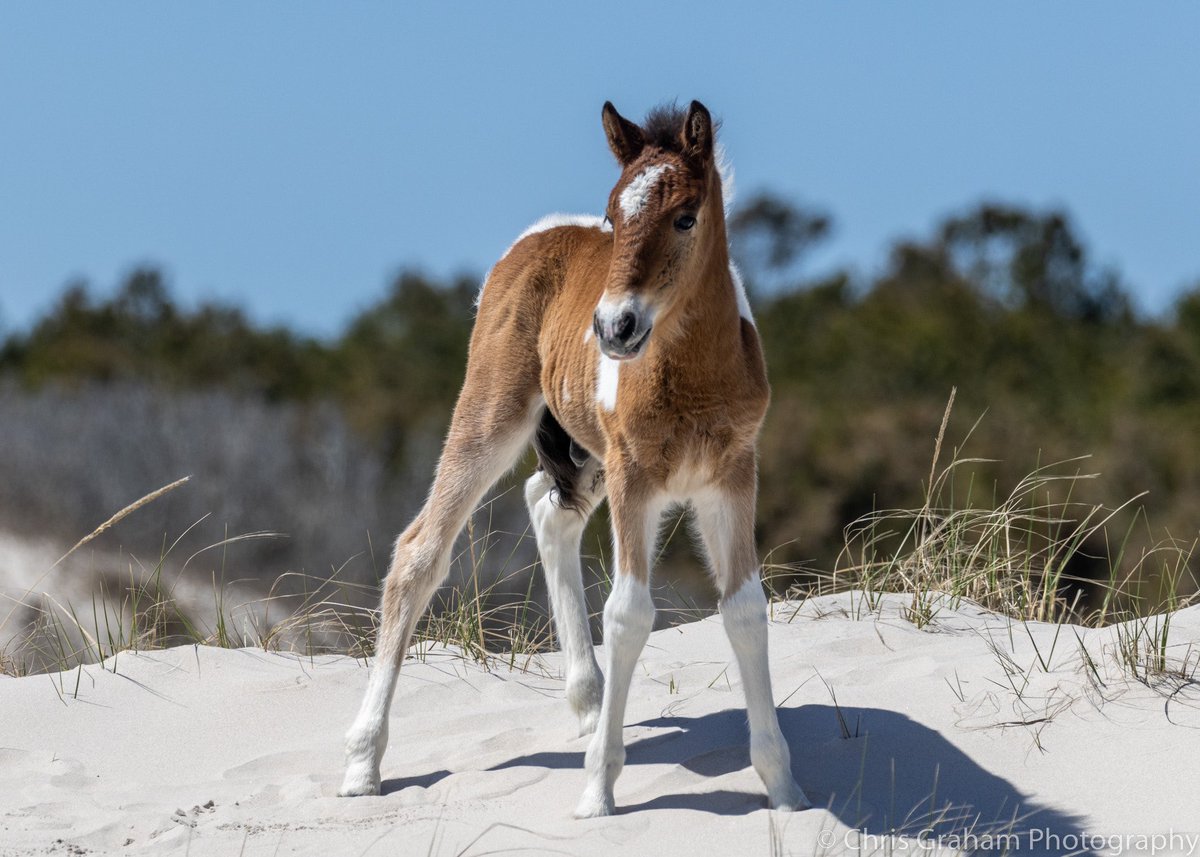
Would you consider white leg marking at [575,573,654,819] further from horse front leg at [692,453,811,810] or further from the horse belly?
the horse belly

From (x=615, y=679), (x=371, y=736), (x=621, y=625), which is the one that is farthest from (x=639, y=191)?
(x=371, y=736)

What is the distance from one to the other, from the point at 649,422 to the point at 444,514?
4.44 feet

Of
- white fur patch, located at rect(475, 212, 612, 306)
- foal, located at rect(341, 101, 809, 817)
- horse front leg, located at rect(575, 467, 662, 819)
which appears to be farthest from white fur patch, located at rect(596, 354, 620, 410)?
white fur patch, located at rect(475, 212, 612, 306)

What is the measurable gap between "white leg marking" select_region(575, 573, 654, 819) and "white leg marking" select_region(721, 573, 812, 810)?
0.98ft

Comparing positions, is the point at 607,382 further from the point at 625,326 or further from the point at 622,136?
the point at 622,136

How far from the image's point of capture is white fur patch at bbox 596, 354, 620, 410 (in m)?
4.88

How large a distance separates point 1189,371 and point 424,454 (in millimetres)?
15657

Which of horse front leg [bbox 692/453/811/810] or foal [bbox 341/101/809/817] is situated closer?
foal [bbox 341/101/809/817]

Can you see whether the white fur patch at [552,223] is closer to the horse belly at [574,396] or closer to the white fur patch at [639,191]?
the horse belly at [574,396]

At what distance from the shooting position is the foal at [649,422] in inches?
176

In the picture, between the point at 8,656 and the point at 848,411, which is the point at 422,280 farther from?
the point at 8,656

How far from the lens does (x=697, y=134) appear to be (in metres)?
4.64

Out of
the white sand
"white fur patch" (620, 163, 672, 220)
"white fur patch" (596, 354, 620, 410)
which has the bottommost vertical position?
the white sand

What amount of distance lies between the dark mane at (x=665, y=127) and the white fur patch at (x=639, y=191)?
0.17 meters
